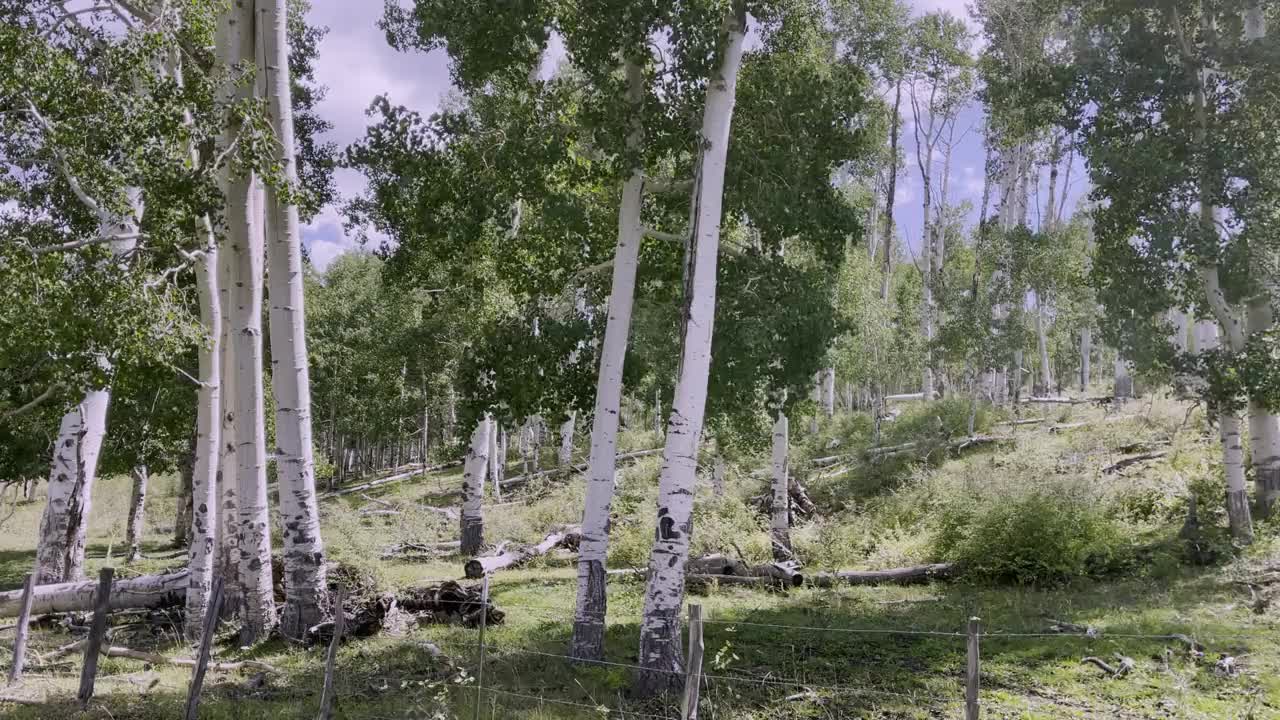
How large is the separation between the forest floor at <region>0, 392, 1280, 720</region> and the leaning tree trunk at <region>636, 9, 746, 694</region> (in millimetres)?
726

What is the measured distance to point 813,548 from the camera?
16781 millimetres

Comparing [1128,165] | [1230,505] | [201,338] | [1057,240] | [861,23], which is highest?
[861,23]

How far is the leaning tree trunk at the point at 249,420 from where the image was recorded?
32.8 ft

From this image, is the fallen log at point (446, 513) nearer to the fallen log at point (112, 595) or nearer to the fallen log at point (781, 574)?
the fallen log at point (112, 595)

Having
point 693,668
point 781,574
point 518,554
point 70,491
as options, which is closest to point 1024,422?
point 781,574

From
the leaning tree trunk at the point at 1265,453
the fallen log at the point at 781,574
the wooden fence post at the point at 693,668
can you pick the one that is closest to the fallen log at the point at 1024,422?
the leaning tree trunk at the point at 1265,453

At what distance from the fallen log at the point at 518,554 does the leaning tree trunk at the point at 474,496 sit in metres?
0.87

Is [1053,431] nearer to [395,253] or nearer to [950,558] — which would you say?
[950,558]

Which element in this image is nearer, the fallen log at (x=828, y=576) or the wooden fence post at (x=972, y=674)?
the wooden fence post at (x=972, y=674)

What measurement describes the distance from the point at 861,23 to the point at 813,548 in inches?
728

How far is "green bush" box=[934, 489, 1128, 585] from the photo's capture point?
13.2m

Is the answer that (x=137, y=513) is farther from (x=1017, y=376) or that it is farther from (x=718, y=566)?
(x=1017, y=376)

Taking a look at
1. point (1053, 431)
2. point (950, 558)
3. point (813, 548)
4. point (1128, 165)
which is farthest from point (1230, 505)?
point (1053, 431)

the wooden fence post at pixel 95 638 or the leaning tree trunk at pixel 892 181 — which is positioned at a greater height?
the leaning tree trunk at pixel 892 181
